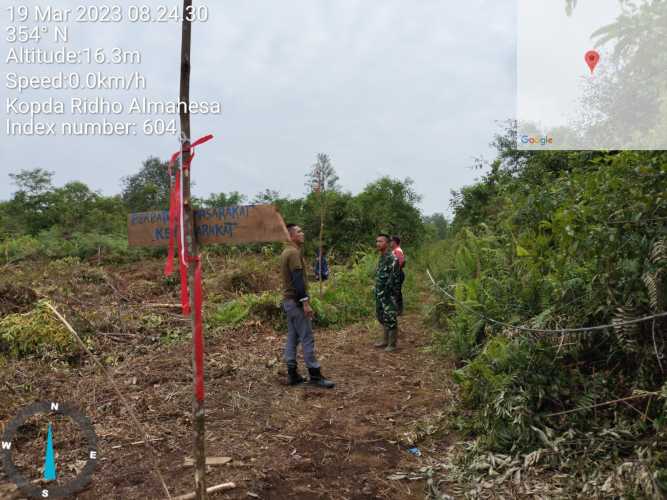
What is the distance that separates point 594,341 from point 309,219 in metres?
12.7

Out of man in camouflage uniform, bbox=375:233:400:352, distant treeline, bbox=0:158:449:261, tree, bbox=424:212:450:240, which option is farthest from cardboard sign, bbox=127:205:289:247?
tree, bbox=424:212:450:240

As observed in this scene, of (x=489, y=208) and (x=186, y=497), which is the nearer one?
(x=186, y=497)

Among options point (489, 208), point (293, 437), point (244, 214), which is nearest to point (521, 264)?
point (293, 437)

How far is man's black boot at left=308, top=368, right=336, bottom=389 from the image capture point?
534 cm

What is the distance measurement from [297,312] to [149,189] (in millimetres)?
19171

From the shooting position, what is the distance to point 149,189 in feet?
73.6

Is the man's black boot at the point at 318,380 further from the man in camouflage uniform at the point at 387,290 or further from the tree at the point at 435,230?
the tree at the point at 435,230

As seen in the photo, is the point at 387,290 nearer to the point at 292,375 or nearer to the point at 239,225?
the point at 292,375

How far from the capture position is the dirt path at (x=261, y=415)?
336 centimetres

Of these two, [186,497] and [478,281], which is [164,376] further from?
[478,281]

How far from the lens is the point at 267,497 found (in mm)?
3152

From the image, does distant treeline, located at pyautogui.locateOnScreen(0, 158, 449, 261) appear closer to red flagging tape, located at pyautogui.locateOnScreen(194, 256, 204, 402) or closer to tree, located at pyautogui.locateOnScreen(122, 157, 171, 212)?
tree, located at pyautogui.locateOnScreen(122, 157, 171, 212)

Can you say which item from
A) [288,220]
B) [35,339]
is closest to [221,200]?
[288,220]

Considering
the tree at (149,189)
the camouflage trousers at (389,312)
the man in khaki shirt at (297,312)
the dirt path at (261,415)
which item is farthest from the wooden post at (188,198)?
the tree at (149,189)
